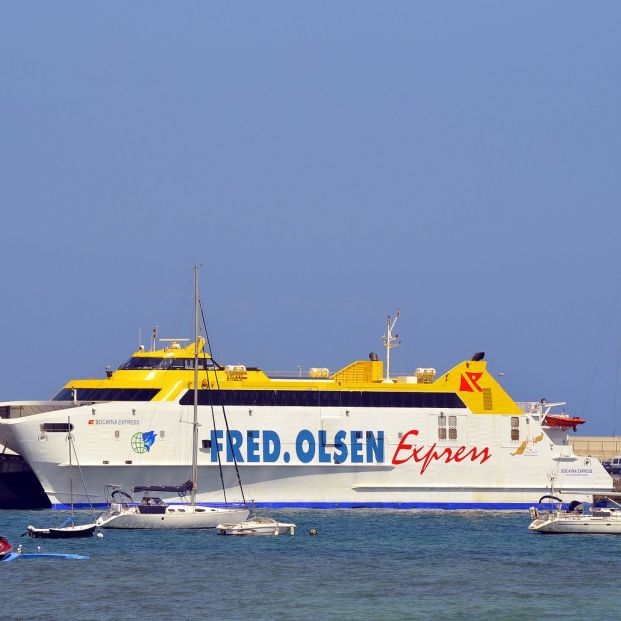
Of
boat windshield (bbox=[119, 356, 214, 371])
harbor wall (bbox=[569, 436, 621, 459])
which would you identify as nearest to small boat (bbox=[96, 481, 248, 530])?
boat windshield (bbox=[119, 356, 214, 371])

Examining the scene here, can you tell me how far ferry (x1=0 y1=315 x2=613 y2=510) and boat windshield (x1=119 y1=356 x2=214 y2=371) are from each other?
0.05m

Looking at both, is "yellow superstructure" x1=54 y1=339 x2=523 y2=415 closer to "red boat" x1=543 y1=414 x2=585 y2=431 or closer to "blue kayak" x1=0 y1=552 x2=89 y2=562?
"red boat" x1=543 y1=414 x2=585 y2=431

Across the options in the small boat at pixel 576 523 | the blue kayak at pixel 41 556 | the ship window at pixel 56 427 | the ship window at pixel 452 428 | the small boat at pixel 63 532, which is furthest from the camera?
the ship window at pixel 452 428

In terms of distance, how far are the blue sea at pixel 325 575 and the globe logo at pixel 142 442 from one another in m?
4.44

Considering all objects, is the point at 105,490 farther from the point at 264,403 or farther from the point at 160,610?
the point at 160,610

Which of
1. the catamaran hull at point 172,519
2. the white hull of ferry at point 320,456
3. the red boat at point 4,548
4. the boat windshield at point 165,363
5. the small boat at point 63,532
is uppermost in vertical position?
Answer: the boat windshield at point 165,363

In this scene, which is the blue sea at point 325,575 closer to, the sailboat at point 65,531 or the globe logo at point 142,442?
the sailboat at point 65,531

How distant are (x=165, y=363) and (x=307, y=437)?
618 centimetres

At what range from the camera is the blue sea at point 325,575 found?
3322 centimetres

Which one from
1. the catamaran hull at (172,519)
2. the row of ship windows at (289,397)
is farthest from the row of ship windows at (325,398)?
the catamaran hull at (172,519)

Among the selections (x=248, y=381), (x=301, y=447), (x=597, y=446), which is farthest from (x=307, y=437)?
(x=597, y=446)

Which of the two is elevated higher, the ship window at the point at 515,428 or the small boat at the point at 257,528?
the ship window at the point at 515,428

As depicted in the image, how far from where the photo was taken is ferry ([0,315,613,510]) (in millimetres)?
53031

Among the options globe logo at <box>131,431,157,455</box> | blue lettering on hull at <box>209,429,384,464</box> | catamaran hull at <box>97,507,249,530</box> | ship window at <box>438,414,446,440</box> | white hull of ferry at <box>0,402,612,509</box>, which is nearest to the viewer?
catamaran hull at <box>97,507,249,530</box>
